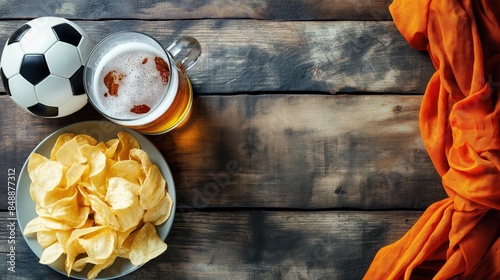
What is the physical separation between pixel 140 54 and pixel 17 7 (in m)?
0.31

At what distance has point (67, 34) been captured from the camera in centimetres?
103

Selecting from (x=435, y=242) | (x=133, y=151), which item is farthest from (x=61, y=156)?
(x=435, y=242)

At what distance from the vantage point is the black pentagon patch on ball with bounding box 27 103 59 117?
104 cm

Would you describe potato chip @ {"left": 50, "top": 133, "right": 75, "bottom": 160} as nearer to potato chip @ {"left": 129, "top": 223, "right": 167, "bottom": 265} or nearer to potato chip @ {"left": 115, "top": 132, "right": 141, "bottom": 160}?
potato chip @ {"left": 115, "top": 132, "right": 141, "bottom": 160}

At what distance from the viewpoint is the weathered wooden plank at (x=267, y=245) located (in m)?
1.13

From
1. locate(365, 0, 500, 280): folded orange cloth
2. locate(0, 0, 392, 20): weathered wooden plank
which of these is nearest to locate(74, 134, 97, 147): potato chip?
locate(0, 0, 392, 20): weathered wooden plank

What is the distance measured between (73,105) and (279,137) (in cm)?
39

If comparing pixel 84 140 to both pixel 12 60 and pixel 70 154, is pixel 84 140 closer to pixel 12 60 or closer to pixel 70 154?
pixel 70 154

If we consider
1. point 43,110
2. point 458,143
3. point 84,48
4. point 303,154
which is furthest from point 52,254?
point 458,143

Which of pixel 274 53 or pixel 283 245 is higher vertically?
pixel 274 53

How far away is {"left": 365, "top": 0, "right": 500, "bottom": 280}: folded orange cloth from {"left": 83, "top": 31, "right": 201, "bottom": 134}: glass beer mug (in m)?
0.43

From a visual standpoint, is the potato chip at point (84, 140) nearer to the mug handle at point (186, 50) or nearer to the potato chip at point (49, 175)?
the potato chip at point (49, 175)

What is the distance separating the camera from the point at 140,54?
3.47 feet

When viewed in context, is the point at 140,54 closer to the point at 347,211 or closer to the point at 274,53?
the point at 274,53
